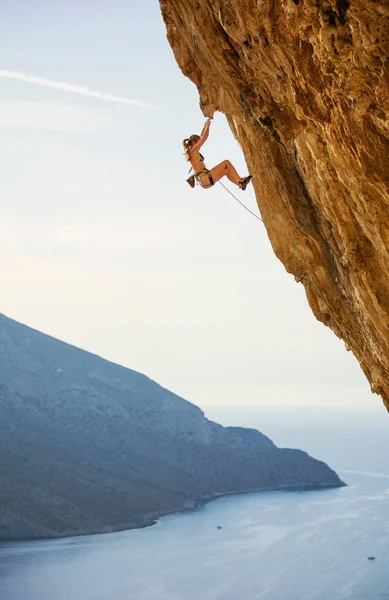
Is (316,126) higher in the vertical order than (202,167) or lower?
lower

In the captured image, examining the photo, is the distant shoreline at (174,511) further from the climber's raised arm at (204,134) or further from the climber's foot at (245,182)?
the climber's raised arm at (204,134)

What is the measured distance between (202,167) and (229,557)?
52376 millimetres

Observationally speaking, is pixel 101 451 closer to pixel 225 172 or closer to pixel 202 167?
pixel 225 172

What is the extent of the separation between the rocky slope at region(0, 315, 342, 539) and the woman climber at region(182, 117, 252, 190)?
213 ft

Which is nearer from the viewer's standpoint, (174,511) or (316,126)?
(316,126)

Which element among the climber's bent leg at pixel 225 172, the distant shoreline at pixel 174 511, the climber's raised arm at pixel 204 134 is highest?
the climber's raised arm at pixel 204 134

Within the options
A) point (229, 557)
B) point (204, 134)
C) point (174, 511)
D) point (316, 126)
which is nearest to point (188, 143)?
point (204, 134)

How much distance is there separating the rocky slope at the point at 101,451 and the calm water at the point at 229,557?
17.3ft

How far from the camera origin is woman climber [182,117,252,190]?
9406 mm

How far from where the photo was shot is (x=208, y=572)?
5216 cm

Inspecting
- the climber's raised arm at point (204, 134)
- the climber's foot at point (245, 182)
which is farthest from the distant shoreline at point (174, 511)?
the climber's raised arm at point (204, 134)

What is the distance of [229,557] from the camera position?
2235 inches

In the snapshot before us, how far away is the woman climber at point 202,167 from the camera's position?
9.41 m

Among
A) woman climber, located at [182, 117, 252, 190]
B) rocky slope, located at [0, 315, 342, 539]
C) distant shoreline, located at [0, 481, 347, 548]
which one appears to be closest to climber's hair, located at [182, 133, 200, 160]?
woman climber, located at [182, 117, 252, 190]
